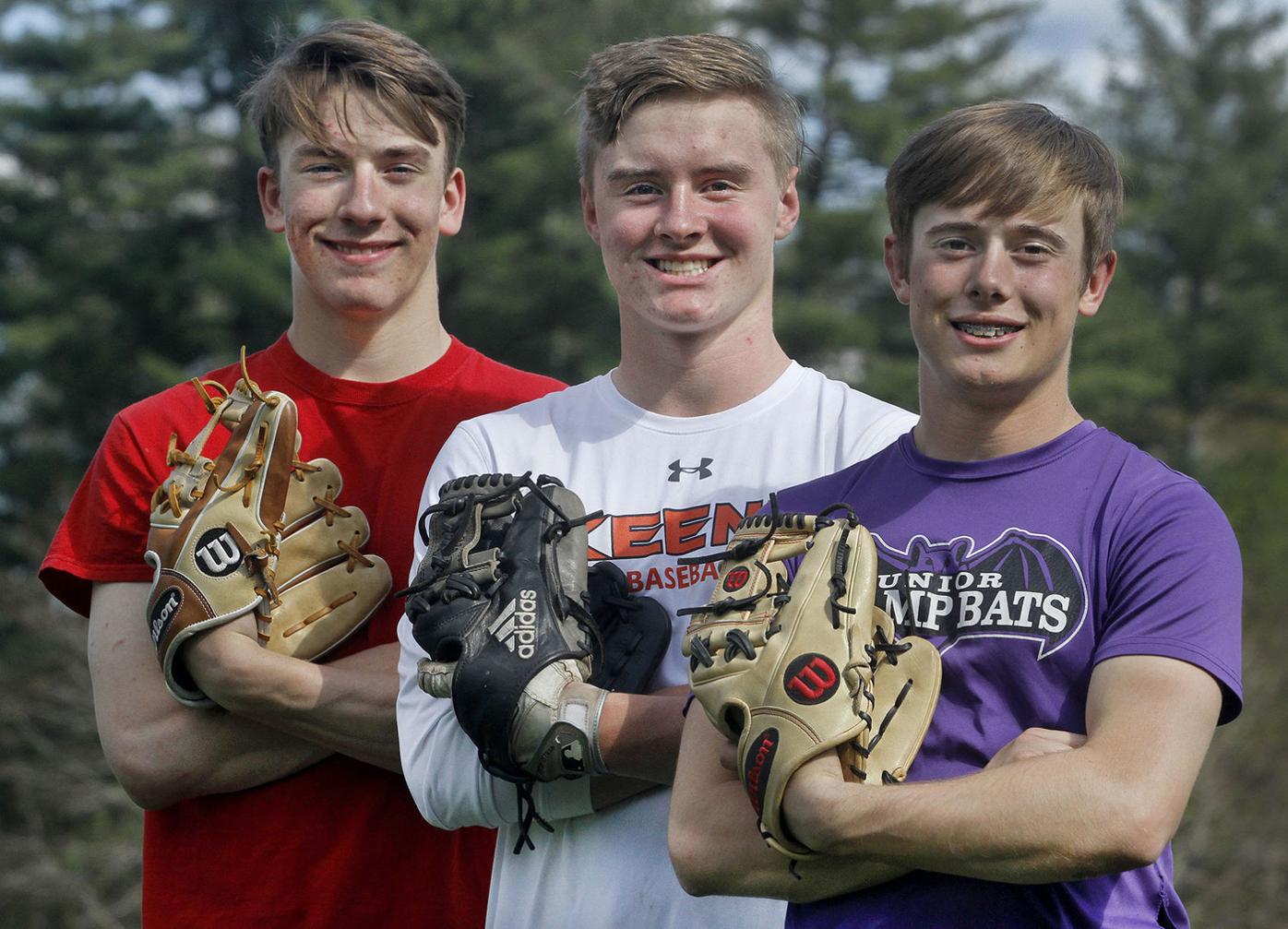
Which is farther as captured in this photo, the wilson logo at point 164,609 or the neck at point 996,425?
the wilson logo at point 164,609

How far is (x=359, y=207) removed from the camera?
4320 mm

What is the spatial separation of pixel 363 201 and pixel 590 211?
0.71 m

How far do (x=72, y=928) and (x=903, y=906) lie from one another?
66.1 feet

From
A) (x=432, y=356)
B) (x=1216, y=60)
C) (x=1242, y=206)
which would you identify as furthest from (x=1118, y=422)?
(x=432, y=356)

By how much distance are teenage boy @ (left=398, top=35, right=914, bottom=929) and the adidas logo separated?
300 millimetres

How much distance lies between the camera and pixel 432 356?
4574 millimetres

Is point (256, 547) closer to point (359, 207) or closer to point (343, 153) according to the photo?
point (359, 207)

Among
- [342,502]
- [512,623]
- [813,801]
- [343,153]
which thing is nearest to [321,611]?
[342,502]

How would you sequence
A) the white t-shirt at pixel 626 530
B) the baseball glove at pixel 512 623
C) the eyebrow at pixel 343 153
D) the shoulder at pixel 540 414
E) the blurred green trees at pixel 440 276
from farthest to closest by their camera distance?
the blurred green trees at pixel 440 276 < the eyebrow at pixel 343 153 < the shoulder at pixel 540 414 < the white t-shirt at pixel 626 530 < the baseball glove at pixel 512 623

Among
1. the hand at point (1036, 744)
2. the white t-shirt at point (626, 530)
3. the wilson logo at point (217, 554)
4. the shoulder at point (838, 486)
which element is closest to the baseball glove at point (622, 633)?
the white t-shirt at point (626, 530)

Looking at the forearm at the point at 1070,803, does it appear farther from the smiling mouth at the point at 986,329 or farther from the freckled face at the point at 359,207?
the freckled face at the point at 359,207

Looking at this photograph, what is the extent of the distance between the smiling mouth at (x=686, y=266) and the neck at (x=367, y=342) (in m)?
1.03

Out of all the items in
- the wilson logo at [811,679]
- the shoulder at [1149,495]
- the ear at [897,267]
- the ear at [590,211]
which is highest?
the ear at [897,267]

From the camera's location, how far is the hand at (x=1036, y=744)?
2775 millimetres
